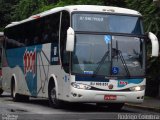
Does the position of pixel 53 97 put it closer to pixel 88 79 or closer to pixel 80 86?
pixel 80 86

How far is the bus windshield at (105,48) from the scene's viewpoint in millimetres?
17344

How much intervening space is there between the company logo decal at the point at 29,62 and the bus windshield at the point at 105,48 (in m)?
4.78

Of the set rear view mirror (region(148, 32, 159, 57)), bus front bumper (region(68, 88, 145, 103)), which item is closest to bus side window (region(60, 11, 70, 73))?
bus front bumper (region(68, 88, 145, 103))

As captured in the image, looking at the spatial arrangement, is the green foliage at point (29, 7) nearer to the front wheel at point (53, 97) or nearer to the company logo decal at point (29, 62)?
the company logo decal at point (29, 62)

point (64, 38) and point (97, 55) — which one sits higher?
point (64, 38)

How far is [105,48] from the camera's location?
1750 centimetres

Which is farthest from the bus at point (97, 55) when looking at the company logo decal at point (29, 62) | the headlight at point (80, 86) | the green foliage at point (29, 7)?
the green foliage at point (29, 7)

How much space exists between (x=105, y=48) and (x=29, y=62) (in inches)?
238

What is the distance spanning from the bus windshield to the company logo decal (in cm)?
478

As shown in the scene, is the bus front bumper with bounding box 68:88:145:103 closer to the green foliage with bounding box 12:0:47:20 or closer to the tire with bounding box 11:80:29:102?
the tire with bounding box 11:80:29:102

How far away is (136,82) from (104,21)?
235cm

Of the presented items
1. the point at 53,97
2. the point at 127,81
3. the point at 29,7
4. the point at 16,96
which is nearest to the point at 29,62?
the point at 16,96

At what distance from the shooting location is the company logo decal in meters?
22.0

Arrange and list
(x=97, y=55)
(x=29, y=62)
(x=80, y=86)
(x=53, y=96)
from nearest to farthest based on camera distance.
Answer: (x=80, y=86) → (x=97, y=55) → (x=53, y=96) → (x=29, y=62)
